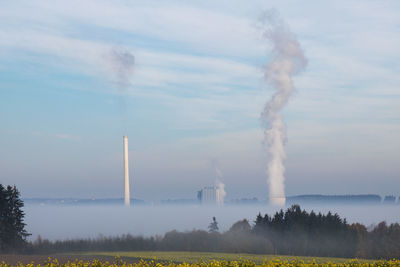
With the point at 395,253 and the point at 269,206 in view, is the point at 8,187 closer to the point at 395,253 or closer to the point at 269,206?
the point at 395,253

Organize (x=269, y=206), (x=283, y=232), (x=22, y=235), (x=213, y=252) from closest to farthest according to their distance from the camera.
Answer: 1. (x=213, y=252)
2. (x=22, y=235)
3. (x=283, y=232)
4. (x=269, y=206)

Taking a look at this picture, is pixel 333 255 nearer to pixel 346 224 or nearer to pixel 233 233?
pixel 346 224

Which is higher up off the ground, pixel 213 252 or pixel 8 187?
pixel 8 187

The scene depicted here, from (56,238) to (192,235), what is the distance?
1314cm

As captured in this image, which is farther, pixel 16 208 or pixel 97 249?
pixel 16 208

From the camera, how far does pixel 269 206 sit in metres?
112

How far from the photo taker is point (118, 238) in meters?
54.2

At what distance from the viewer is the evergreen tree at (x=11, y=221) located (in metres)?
55.2

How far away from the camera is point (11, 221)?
56.0 metres

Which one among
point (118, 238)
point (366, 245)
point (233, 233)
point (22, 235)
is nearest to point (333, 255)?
point (366, 245)

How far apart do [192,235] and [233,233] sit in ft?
18.1

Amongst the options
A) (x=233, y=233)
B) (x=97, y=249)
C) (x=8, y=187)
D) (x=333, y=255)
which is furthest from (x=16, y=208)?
(x=333, y=255)

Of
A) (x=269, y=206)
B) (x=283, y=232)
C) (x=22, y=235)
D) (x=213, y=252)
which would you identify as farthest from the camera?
(x=269, y=206)

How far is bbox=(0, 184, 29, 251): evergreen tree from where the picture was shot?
55.2 m
